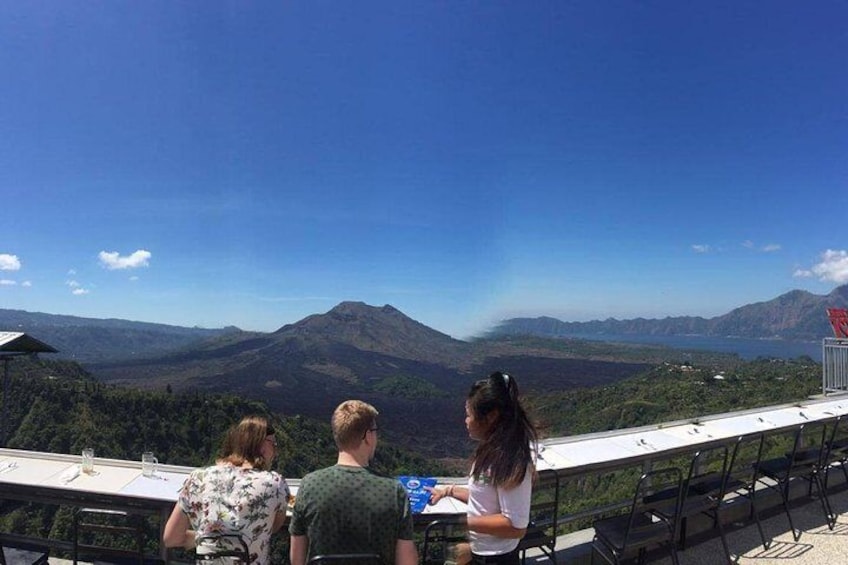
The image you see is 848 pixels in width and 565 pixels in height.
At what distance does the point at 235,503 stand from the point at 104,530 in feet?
2.76

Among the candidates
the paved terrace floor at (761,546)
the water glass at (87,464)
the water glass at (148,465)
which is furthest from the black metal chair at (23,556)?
the paved terrace floor at (761,546)

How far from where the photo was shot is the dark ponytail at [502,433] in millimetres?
1854

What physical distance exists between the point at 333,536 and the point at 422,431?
5729 cm

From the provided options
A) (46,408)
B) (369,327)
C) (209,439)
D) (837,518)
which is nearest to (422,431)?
(209,439)

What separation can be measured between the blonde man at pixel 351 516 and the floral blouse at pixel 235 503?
24 centimetres

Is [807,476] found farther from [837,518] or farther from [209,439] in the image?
[209,439]

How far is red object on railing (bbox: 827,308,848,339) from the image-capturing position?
33.4 ft

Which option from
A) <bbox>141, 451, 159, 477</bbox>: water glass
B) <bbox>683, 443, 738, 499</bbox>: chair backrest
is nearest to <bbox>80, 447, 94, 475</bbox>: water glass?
<bbox>141, 451, 159, 477</bbox>: water glass

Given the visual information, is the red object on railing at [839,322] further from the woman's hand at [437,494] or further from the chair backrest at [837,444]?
the woman's hand at [437,494]

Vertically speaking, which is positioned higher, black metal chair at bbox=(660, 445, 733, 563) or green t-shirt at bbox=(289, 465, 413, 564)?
green t-shirt at bbox=(289, 465, 413, 564)

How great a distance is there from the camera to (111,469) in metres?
2.89

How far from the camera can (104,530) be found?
2229 mm

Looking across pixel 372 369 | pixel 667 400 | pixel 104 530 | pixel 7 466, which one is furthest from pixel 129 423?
pixel 372 369

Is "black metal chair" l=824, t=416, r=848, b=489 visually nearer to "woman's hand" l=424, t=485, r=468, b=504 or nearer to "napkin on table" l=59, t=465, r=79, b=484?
"woman's hand" l=424, t=485, r=468, b=504
